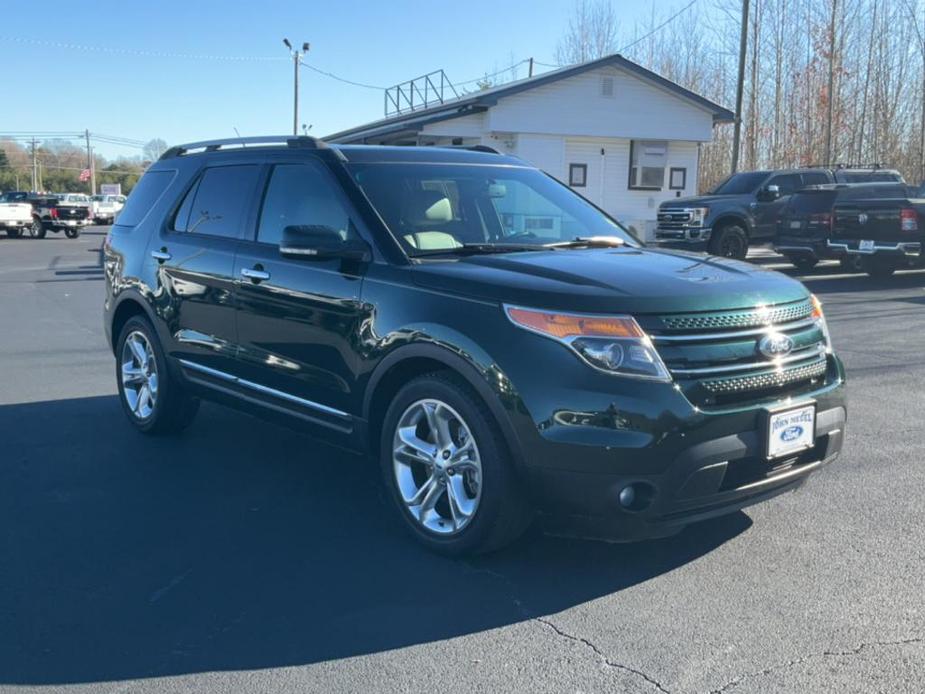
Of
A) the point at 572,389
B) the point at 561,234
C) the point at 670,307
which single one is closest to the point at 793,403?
the point at 670,307

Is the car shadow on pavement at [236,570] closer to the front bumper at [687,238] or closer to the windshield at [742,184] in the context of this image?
the front bumper at [687,238]

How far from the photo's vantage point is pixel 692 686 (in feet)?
10.0

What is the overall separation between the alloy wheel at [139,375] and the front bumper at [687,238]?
1386 cm

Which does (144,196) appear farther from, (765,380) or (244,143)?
(765,380)

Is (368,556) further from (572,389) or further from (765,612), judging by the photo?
(765,612)

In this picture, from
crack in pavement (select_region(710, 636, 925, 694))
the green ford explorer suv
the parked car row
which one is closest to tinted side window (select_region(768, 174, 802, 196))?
the green ford explorer suv

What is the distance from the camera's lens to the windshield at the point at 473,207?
4680mm

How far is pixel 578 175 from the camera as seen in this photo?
2797cm

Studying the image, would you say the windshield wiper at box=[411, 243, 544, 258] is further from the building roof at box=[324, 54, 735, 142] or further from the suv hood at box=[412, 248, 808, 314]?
the building roof at box=[324, 54, 735, 142]

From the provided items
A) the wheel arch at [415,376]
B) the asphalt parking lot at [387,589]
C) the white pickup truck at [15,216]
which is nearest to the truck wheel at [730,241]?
the asphalt parking lot at [387,589]

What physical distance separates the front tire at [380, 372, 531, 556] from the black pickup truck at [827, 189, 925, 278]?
13.6 meters

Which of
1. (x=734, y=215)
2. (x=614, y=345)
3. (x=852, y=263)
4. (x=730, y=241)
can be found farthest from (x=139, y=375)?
(x=734, y=215)

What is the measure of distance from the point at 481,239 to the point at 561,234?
0.51 m

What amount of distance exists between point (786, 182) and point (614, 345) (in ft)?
58.7
